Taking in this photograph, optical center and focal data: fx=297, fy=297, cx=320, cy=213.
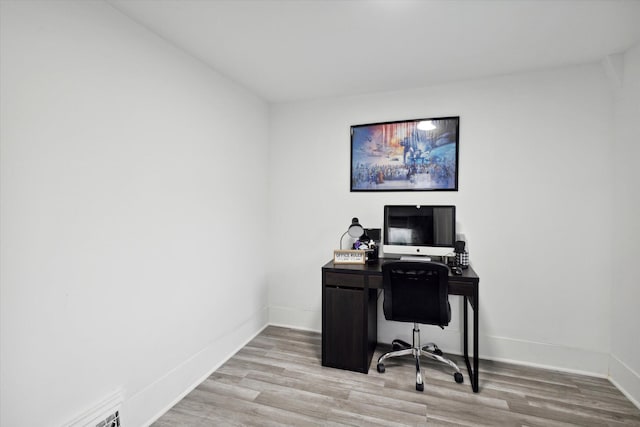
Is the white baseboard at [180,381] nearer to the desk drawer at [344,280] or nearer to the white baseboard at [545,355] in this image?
the desk drawer at [344,280]

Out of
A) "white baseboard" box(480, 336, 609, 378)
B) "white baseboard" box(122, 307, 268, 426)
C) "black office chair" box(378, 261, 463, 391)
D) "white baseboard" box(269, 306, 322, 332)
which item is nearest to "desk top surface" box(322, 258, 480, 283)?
"black office chair" box(378, 261, 463, 391)

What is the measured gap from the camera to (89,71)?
1670mm

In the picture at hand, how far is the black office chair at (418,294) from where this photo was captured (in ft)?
7.62

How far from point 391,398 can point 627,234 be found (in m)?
2.22

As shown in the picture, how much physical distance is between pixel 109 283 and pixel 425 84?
3.10 m

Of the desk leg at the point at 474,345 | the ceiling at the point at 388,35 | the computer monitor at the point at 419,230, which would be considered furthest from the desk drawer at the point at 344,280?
the ceiling at the point at 388,35

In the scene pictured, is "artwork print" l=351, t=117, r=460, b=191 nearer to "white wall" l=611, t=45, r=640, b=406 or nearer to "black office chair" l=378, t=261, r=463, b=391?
"black office chair" l=378, t=261, r=463, b=391

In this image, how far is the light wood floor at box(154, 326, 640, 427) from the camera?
2004 mm

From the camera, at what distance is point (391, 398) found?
2.23 metres

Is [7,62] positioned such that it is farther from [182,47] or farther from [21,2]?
[182,47]

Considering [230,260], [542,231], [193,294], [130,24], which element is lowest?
[193,294]

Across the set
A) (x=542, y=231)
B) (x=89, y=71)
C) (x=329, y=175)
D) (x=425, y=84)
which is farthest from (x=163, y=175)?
(x=542, y=231)

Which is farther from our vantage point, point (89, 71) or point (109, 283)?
point (109, 283)

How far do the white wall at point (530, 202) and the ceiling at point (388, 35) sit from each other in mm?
256
